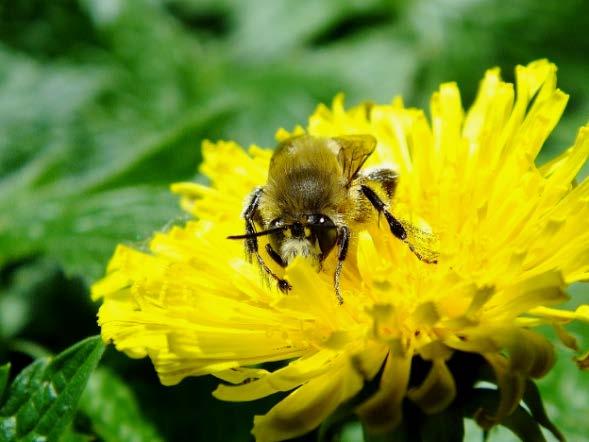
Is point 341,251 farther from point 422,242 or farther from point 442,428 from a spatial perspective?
point 442,428

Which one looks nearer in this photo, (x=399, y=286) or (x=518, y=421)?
(x=518, y=421)

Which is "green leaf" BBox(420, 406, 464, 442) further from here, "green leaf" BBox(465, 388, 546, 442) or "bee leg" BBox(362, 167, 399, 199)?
"bee leg" BBox(362, 167, 399, 199)

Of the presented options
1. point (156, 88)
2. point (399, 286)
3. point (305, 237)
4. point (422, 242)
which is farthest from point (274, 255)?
point (156, 88)

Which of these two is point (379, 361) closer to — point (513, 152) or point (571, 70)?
point (513, 152)

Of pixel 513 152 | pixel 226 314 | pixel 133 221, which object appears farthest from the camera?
pixel 133 221

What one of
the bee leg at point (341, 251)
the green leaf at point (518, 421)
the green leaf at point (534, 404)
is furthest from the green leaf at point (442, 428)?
the bee leg at point (341, 251)

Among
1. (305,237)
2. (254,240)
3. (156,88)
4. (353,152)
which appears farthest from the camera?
(156,88)

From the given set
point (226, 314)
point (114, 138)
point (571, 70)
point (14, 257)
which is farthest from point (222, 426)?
point (571, 70)

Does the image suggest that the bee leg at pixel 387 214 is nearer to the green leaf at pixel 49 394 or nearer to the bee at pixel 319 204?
the bee at pixel 319 204
